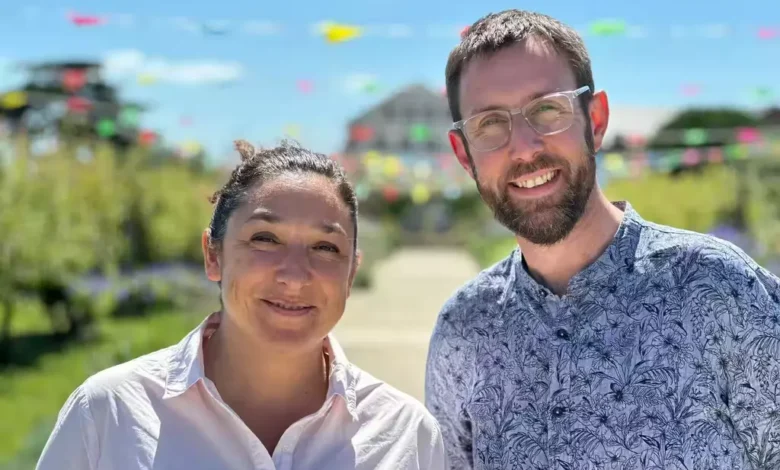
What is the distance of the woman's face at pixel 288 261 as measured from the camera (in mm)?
1850

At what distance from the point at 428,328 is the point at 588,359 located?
11.2 m

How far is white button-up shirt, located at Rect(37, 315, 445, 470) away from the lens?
1700 mm

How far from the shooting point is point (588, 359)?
2.00 metres

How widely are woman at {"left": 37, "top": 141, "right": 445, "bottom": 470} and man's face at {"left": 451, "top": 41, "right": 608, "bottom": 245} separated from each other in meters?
0.42

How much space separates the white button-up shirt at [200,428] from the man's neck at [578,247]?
540mm

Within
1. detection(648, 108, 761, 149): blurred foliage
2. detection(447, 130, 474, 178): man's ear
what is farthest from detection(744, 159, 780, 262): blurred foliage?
detection(648, 108, 761, 149): blurred foliage

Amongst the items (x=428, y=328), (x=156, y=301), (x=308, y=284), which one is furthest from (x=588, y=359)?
(x=156, y=301)

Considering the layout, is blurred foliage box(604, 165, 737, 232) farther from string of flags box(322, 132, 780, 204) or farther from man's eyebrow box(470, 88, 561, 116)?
man's eyebrow box(470, 88, 561, 116)

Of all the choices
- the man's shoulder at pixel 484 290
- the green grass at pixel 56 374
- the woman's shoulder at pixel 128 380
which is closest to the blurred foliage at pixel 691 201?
the green grass at pixel 56 374

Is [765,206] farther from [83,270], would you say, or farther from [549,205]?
[549,205]

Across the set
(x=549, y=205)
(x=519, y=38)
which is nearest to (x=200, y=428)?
(x=549, y=205)

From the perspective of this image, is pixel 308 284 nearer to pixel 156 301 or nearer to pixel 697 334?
pixel 697 334

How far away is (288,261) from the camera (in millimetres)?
1858

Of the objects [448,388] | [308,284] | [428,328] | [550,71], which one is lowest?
[428,328]
